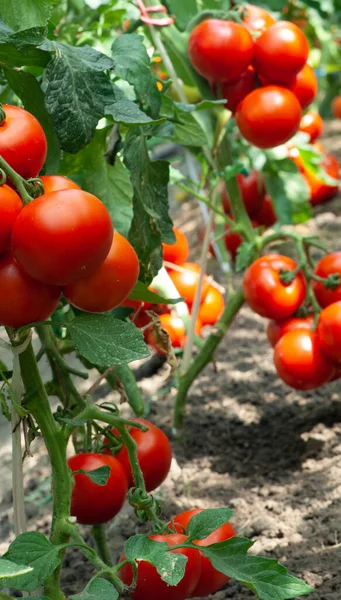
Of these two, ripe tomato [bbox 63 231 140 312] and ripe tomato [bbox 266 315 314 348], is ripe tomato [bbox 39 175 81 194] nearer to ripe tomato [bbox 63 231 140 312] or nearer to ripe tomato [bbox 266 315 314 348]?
ripe tomato [bbox 63 231 140 312]

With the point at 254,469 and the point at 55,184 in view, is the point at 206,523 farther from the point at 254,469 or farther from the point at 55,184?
the point at 254,469

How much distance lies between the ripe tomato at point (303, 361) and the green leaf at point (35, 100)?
2.13 feet

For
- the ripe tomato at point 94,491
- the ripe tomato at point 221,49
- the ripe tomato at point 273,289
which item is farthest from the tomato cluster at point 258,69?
the ripe tomato at point 94,491

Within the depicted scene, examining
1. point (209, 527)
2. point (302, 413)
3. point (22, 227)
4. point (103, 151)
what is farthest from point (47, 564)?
point (302, 413)

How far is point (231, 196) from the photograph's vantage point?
1770 mm

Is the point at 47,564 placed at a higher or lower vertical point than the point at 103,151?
lower

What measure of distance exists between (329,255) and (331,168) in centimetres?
145

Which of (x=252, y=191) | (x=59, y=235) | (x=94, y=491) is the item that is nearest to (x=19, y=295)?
(x=59, y=235)

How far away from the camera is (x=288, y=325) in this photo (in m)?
1.56

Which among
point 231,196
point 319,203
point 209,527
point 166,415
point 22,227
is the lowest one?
point 319,203

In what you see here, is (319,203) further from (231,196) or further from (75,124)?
(75,124)

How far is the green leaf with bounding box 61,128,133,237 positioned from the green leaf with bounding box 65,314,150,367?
0.34 m

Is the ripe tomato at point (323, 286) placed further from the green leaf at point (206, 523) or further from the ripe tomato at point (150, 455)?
the green leaf at point (206, 523)

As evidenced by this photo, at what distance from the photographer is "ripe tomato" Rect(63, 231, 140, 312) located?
82 centimetres
